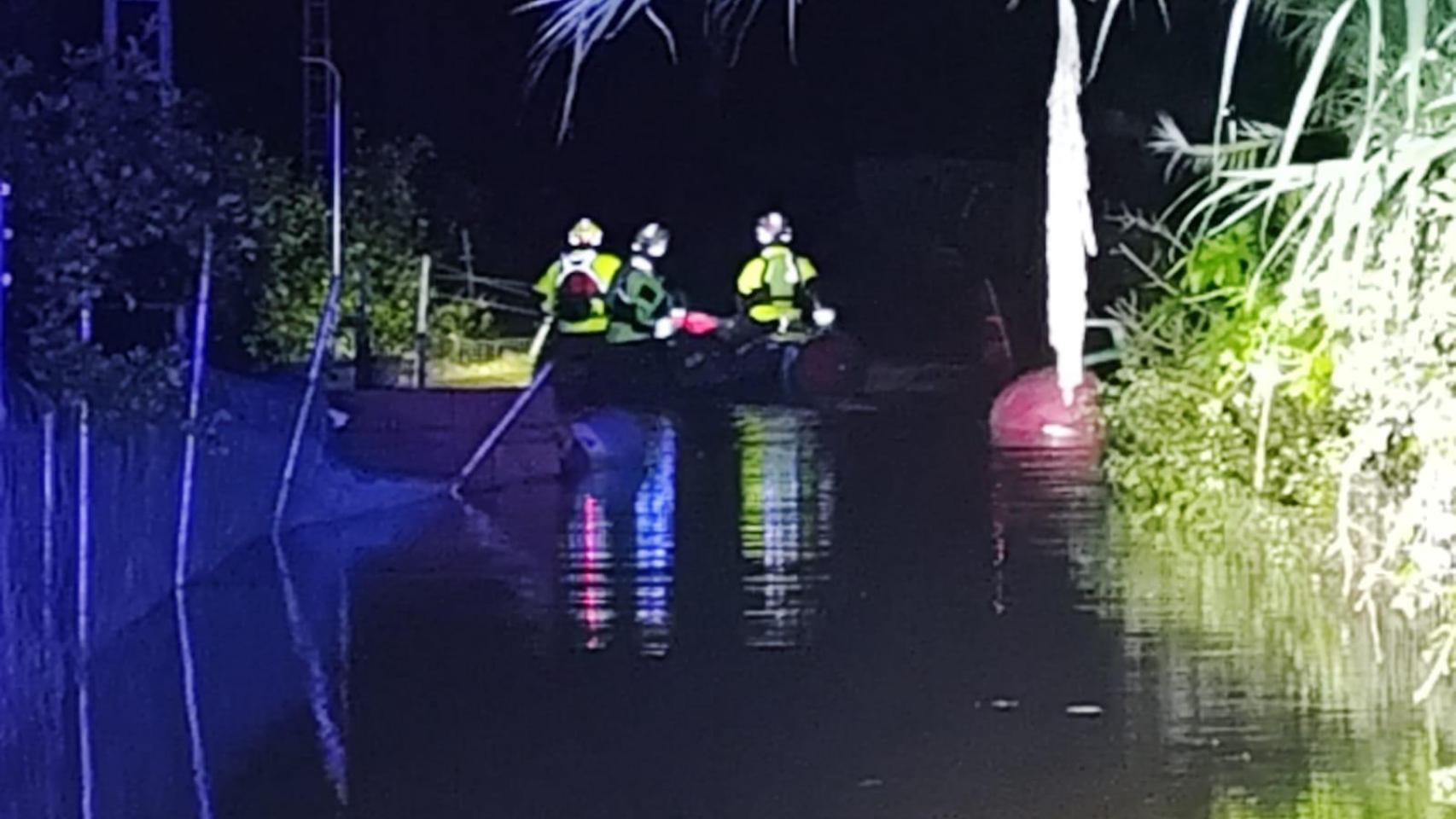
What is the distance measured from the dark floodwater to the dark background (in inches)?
365

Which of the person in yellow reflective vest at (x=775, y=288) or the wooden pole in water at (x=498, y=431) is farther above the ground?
the person in yellow reflective vest at (x=775, y=288)

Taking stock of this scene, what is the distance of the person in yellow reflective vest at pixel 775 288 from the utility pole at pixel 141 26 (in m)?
13.7

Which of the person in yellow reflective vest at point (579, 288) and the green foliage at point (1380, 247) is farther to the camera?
the person in yellow reflective vest at point (579, 288)

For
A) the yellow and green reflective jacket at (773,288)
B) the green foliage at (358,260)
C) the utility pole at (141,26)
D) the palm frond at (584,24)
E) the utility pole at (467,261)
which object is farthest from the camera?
the yellow and green reflective jacket at (773,288)

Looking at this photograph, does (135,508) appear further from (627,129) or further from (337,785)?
(627,129)

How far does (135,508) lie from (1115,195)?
17.0m

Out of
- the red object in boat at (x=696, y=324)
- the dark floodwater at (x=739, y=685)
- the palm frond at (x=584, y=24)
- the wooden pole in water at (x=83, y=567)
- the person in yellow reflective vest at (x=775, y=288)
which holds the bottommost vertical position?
the dark floodwater at (x=739, y=685)

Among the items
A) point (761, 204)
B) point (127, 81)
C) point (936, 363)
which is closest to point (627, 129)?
point (761, 204)

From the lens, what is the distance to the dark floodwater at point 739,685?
863 centimetres

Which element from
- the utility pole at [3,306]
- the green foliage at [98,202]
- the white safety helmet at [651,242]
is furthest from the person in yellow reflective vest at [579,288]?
the utility pole at [3,306]

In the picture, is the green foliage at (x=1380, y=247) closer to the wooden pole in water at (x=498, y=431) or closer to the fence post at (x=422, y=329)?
the wooden pole in water at (x=498, y=431)

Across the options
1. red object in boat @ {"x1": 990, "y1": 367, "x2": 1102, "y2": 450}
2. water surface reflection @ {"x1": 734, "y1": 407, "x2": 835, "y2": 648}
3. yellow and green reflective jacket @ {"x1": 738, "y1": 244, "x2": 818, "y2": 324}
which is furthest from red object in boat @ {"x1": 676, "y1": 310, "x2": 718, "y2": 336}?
red object in boat @ {"x1": 990, "y1": 367, "x2": 1102, "y2": 450}

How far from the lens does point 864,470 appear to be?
65.5 feet

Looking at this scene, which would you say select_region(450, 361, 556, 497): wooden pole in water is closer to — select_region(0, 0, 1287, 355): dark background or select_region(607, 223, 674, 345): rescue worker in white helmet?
select_region(0, 0, 1287, 355): dark background
